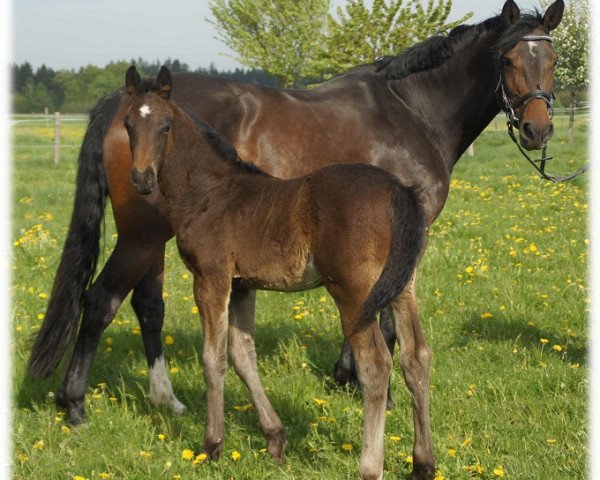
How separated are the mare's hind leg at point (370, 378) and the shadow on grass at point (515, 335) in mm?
2197

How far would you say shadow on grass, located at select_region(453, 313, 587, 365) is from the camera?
17.0 ft

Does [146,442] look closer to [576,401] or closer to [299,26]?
[576,401]

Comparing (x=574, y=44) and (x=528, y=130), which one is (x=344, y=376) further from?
(x=574, y=44)

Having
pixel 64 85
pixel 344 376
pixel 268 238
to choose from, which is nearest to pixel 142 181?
pixel 268 238

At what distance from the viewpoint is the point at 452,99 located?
513cm

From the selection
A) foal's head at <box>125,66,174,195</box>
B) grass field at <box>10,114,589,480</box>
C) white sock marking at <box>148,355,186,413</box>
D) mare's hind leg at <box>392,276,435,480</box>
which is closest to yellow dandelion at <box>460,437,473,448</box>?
grass field at <box>10,114,589,480</box>

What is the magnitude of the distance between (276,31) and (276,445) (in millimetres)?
30812

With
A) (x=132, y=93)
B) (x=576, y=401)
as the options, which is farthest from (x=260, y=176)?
(x=576, y=401)

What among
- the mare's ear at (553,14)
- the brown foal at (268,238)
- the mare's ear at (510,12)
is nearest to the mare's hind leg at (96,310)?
the brown foal at (268,238)

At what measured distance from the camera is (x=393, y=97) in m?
5.11

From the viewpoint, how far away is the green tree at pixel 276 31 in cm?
3108

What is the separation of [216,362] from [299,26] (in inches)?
1172

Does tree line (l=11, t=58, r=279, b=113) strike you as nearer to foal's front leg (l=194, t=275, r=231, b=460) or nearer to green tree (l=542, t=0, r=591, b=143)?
green tree (l=542, t=0, r=591, b=143)

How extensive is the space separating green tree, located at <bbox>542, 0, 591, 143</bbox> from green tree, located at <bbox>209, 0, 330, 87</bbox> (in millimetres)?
10285
